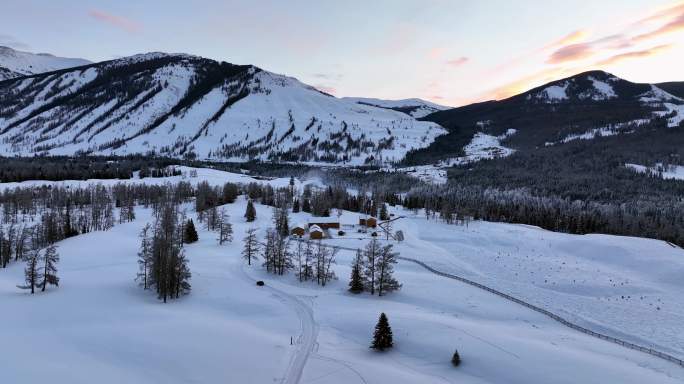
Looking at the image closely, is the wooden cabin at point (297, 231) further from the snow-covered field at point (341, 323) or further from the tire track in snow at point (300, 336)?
the tire track in snow at point (300, 336)

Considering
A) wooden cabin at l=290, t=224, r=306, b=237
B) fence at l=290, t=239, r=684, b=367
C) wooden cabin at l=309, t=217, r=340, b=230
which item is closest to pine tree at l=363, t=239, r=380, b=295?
fence at l=290, t=239, r=684, b=367

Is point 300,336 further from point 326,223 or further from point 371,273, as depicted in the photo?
point 326,223

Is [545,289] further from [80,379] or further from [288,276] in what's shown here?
[80,379]

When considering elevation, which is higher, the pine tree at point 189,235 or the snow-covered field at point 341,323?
the pine tree at point 189,235

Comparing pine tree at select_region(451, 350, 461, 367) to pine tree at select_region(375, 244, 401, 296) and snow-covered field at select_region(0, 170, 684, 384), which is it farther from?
pine tree at select_region(375, 244, 401, 296)

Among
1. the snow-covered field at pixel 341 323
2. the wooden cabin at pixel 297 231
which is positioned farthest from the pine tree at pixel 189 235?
the wooden cabin at pixel 297 231

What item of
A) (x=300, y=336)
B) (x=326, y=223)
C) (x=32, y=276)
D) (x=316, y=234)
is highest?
(x=326, y=223)

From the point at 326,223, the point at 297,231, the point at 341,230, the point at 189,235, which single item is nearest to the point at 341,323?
the point at 189,235

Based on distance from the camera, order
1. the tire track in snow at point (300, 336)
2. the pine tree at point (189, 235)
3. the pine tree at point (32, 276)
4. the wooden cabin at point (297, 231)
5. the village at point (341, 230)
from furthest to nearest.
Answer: the wooden cabin at point (297, 231) → the village at point (341, 230) → the pine tree at point (189, 235) → the pine tree at point (32, 276) → the tire track in snow at point (300, 336)

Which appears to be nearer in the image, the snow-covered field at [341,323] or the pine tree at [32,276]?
the snow-covered field at [341,323]
